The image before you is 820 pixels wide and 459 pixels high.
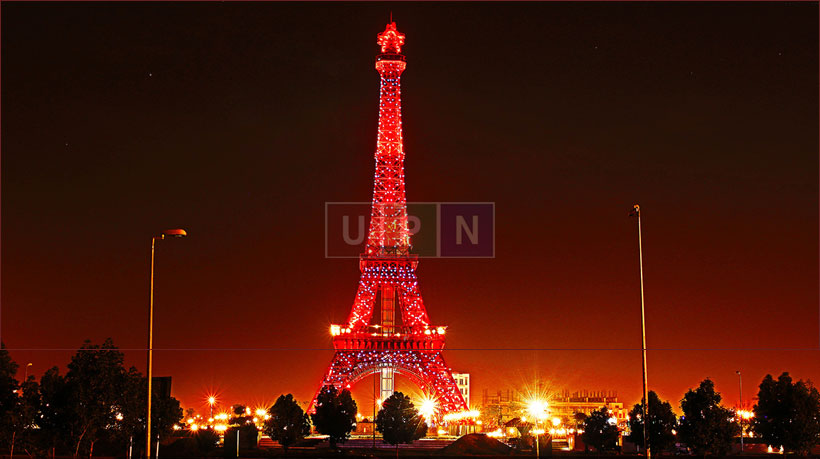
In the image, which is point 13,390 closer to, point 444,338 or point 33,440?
point 33,440

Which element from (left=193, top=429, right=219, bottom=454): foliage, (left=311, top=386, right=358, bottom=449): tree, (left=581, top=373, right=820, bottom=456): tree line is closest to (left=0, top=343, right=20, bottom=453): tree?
(left=193, top=429, right=219, bottom=454): foliage

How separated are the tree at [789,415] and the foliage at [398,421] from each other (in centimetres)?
3337

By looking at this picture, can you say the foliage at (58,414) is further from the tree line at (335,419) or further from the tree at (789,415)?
the tree at (789,415)

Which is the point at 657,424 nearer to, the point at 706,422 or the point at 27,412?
the point at 706,422

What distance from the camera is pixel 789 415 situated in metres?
69.3

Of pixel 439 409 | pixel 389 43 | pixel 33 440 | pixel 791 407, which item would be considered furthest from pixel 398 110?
pixel 33 440

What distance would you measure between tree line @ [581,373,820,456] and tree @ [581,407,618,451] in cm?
1285

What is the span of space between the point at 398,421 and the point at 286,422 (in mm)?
9718

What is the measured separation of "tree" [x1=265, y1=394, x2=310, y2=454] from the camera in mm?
91250

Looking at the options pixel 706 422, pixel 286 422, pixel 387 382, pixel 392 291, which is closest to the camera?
pixel 706 422

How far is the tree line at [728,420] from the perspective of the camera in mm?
64062

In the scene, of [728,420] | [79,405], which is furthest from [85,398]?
[728,420]

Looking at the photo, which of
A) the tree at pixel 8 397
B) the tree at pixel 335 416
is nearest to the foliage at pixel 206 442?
the tree at pixel 335 416

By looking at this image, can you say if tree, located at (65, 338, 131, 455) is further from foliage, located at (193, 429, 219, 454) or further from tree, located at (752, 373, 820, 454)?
tree, located at (752, 373, 820, 454)
